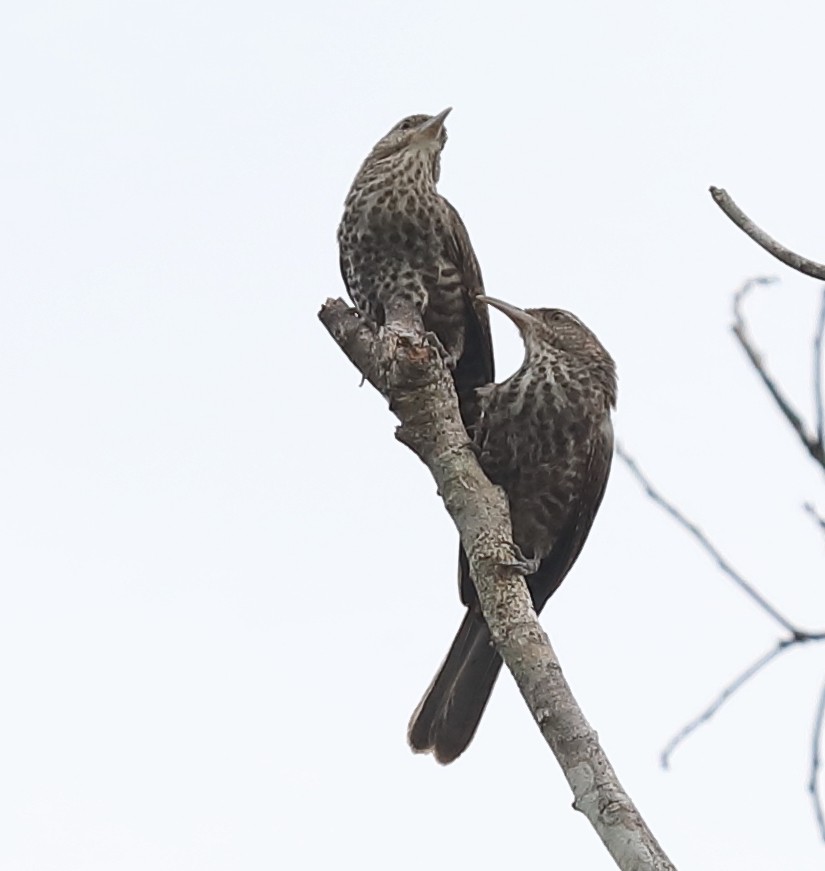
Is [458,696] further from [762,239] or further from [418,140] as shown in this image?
[762,239]

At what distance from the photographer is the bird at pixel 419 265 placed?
21.1 ft

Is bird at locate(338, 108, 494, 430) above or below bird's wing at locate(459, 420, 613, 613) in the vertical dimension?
above

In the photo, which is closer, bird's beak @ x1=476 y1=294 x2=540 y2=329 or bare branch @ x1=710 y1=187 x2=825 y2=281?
bare branch @ x1=710 y1=187 x2=825 y2=281

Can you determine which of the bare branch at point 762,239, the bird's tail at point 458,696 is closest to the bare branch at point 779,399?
Result: the bare branch at point 762,239

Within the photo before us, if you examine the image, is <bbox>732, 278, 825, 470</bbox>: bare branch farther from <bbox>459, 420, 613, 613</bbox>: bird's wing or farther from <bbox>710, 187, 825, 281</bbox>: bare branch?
<bbox>459, 420, 613, 613</bbox>: bird's wing

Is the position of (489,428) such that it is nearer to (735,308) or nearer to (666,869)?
(666,869)

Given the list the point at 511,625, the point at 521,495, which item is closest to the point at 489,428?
the point at 521,495

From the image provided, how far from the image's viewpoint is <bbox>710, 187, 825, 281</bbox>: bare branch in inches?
99.3

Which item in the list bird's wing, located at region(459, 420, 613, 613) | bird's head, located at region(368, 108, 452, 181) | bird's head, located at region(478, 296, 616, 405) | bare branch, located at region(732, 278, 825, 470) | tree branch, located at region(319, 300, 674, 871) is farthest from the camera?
bird's head, located at region(368, 108, 452, 181)

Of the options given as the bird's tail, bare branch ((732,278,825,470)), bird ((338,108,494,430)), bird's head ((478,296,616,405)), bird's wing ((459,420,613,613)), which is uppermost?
bird ((338,108,494,430))

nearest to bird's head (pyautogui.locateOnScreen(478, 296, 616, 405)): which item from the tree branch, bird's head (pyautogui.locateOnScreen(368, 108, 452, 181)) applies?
bird's head (pyautogui.locateOnScreen(368, 108, 452, 181))

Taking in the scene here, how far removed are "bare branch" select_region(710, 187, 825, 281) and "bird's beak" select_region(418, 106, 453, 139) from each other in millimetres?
4484

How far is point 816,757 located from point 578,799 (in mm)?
A: 664

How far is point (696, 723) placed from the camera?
2871mm
